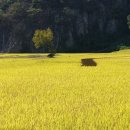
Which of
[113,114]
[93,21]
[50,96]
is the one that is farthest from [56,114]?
[93,21]

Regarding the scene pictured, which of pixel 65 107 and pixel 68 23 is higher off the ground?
pixel 68 23

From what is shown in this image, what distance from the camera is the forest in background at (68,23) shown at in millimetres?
172125

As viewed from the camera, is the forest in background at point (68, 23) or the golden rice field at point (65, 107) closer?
the golden rice field at point (65, 107)

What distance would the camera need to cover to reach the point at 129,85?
22.4m

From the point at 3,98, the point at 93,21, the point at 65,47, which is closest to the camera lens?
the point at 3,98

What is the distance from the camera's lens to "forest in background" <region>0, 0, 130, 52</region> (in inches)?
6777

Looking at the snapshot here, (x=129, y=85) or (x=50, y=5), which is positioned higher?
(x=50, y=5)

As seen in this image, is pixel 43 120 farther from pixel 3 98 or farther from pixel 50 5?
pixel 50 5

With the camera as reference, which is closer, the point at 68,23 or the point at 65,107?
the point at 65,107

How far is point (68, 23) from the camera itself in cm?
17600

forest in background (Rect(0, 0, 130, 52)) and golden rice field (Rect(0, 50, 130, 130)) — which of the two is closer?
golden rice field (Rect(0, 50, 130, 130))

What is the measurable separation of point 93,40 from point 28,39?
29148 mm

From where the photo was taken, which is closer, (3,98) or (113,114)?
(113,114)

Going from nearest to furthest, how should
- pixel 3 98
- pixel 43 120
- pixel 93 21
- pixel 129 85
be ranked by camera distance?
pixel 43 120
pixel 3 98
pixel 129 85
pixel 93 21
